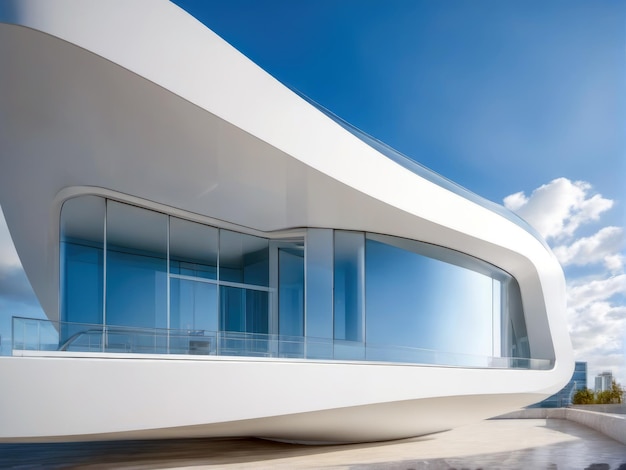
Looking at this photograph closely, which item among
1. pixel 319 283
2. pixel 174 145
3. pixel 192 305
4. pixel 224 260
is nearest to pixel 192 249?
pixel 224 260

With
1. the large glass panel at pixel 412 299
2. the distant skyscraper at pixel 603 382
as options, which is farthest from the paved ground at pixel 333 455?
the distant skyscraper at pixel 603 382

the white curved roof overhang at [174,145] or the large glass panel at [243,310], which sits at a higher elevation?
the white curved roof overhang at [174,145]

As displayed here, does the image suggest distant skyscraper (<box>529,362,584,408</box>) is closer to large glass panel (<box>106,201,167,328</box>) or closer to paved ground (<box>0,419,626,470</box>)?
paved ground (<box>0,419,626,470</box>)

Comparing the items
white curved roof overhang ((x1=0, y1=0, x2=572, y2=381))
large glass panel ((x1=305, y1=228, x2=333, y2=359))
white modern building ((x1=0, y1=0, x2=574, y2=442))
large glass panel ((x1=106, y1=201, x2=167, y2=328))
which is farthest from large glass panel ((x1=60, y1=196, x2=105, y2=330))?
large glass panel ((x1=305, y1=228, x2=333, y2=359))

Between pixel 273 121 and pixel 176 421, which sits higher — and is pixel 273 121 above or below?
above

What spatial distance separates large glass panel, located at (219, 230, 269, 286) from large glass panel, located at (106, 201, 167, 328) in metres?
1.51

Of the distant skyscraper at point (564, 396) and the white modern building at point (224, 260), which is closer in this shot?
the white modern building at point (224, 260)

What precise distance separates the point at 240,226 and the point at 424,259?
444 centimetres

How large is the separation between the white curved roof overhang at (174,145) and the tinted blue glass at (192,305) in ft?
5.32

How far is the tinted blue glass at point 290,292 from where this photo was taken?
14.4 m

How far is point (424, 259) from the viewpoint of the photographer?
14.9 meters

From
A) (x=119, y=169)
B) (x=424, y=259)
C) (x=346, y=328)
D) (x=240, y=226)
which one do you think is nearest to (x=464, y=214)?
(x=424, y=259)

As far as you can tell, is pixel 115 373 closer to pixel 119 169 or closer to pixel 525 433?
pixel 119 169

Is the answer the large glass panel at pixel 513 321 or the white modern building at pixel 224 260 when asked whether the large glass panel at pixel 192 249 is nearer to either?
the white modern building at pixel 224 260
